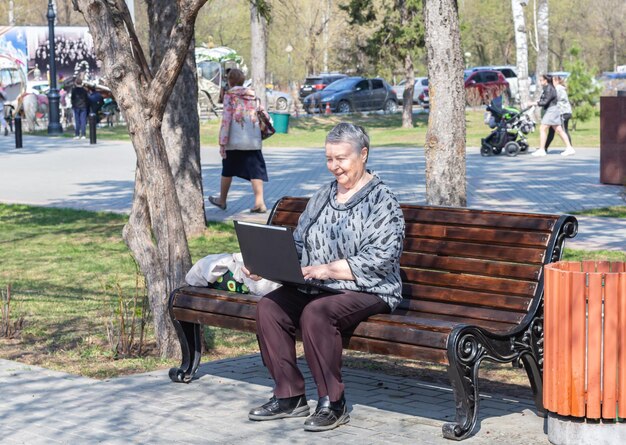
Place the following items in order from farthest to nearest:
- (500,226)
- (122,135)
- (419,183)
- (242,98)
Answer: (122,135) < (419,183) < (242,98) < (500,226)

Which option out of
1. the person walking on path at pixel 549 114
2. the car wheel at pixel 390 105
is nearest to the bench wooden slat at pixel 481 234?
the person walking on path at pixel 549 114

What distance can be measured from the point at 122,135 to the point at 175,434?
30.8m

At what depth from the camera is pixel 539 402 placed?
5.59 metres

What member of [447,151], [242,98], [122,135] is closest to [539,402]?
[447,151]

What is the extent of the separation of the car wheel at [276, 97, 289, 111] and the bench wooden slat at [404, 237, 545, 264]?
1856 inches

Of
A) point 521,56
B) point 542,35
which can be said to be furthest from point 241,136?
point 542,35

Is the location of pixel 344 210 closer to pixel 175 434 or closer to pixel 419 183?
pixel 175 434

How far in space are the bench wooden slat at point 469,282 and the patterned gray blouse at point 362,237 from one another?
0.30 m

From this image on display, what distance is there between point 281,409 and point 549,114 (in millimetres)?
18561

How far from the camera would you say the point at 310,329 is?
18.2 feet

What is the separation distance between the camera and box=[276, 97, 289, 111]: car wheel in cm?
5319

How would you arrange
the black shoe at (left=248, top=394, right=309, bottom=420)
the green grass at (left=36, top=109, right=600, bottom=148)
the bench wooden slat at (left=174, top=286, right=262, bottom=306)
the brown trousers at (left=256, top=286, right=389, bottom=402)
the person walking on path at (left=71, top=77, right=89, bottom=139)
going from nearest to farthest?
the brown trousers at (left=256, top=286, right=389, bottom=402), the black shoe at (left=248, top=394, right=309, bottom=420), the bench wooden slat at (left=174, top=286, right=262, bottom=306), the green grass at (left=36, top=109, right=600, bottom=148), the person walking on path at (left=71, top=77, right=89, bottom=139)

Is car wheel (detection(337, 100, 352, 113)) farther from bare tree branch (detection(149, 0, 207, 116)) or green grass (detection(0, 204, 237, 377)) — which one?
A: bare tree branch (detection(149, 0, 207, 116))

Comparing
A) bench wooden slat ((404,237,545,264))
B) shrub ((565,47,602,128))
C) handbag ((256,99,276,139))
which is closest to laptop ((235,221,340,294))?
bench wooden slat ((404,237,545,264))
